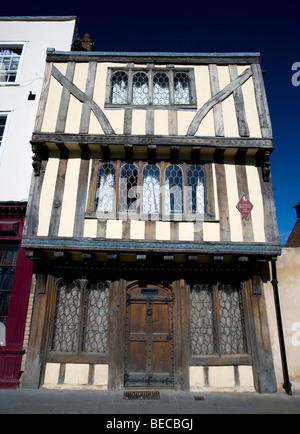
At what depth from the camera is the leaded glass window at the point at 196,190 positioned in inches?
265

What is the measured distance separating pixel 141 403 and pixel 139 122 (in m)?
6.44

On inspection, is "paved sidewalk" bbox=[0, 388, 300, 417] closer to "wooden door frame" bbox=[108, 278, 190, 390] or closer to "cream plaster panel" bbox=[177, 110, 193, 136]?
"wooden door frame" bbox=[108, 278, 190, 390]

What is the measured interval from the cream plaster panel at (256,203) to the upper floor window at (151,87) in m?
2.47

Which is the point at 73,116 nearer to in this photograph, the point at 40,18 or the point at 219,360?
the point at 40,18

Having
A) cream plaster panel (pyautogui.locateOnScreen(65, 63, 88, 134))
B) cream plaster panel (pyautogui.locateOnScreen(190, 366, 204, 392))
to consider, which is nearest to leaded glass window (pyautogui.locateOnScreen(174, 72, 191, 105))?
cream plaster panel (pyautogui.locateOnScreen(65, 63, 88, 134))

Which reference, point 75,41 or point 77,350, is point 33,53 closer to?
point 75,41

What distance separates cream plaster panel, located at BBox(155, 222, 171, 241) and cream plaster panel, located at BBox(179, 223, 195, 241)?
0.95 ft

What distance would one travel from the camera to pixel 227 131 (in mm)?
6926

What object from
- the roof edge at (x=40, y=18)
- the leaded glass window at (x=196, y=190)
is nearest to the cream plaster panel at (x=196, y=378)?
the leaded glass window at (x=196, y=190)

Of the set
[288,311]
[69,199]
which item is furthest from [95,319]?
[288,311]

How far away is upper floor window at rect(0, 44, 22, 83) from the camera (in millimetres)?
8859

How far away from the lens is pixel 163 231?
6391 millimetres

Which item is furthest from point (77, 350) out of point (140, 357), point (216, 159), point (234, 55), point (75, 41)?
point (75, 41)
